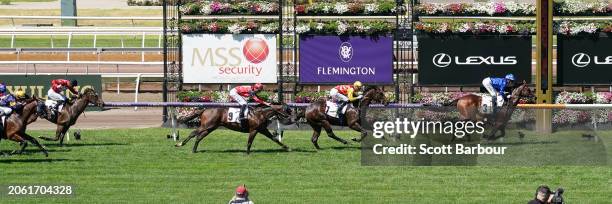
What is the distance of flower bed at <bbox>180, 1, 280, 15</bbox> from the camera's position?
1367 inches

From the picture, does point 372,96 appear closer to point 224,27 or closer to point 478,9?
point 478,9

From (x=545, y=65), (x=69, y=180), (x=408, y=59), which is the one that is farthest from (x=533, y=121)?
(x=69, y=180)

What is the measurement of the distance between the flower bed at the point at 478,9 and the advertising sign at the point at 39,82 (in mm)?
8992

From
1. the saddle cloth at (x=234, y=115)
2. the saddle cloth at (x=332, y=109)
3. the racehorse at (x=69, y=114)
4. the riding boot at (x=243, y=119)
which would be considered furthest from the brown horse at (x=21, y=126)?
the saddle cloth at (x=332, y=109)

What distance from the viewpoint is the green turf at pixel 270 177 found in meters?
24.2

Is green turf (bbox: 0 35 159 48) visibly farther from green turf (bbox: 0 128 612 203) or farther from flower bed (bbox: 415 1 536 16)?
green turf (bbox: 0 128 612 203)

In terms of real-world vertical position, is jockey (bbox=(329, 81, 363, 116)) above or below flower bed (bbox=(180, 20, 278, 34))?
below

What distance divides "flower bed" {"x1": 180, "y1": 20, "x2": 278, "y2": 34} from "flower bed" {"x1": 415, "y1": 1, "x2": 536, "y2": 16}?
3504mm

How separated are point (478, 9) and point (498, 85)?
3.30 m

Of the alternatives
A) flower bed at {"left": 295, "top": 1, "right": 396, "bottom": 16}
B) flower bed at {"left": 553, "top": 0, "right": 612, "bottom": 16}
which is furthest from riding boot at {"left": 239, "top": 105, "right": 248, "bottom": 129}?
flower bed at {"left": 553, "top": 0, "right": 612, "bottom": 16}

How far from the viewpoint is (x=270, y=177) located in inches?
1027

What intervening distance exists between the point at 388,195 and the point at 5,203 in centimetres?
604

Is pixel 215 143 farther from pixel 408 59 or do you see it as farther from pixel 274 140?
pixel 408 59

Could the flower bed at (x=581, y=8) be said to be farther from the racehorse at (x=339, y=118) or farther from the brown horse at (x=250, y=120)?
the brown horse at (x=250, y=120)
